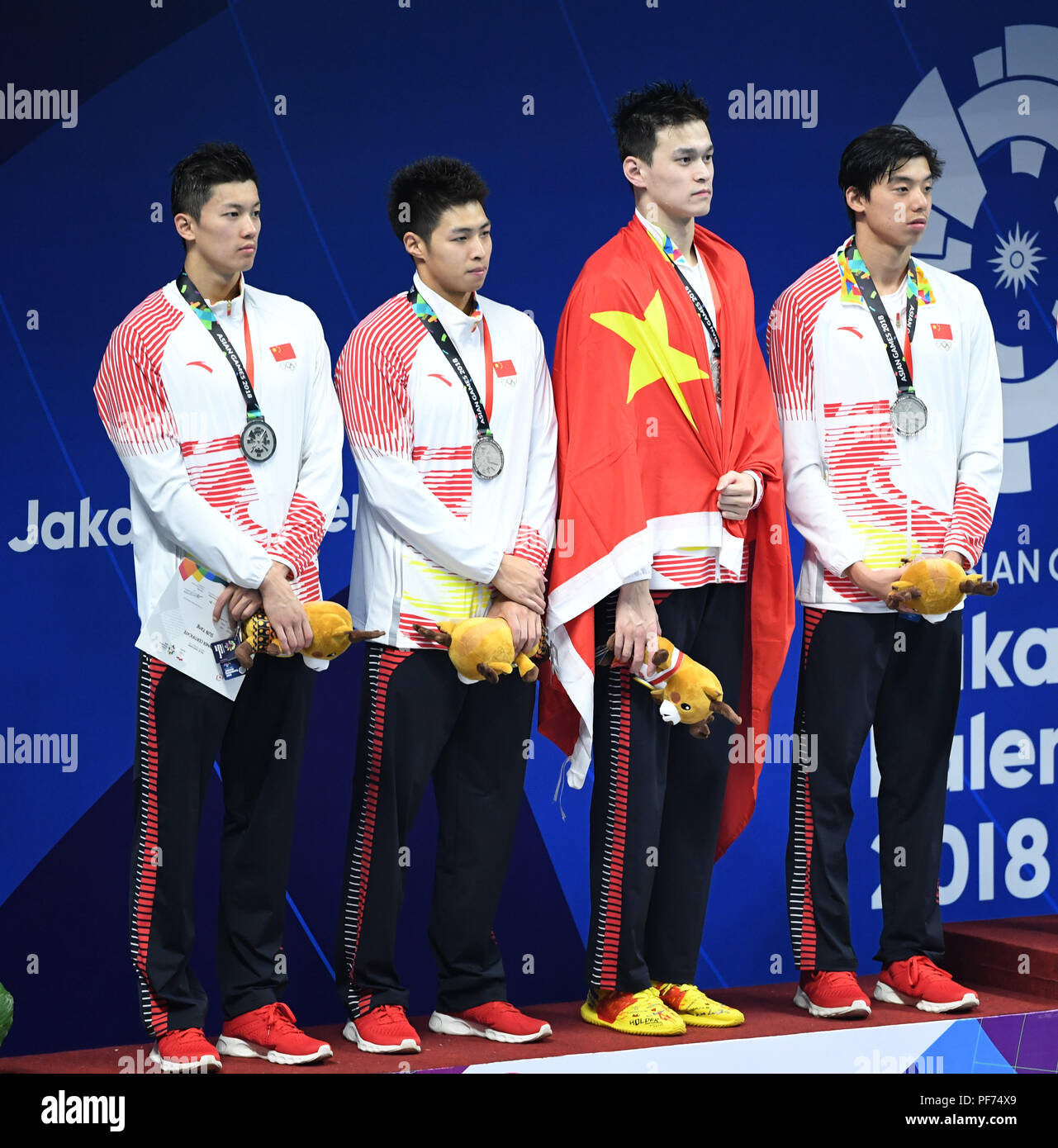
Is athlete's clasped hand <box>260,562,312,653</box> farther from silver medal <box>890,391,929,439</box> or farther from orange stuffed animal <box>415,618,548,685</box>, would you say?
silver medal <box>890,391,929,439</box>

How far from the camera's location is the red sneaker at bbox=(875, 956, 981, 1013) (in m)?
3.87

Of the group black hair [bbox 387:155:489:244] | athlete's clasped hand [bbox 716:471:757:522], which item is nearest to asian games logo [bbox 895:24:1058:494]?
athlete's clasped hand [bbox 716:471:757:522]

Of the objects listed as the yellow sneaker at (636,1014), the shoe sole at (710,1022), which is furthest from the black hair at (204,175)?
the shoe sole at (710,1022)

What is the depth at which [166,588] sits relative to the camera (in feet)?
11.2

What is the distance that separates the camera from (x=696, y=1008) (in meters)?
3.78

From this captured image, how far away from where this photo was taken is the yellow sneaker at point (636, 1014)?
364 cm

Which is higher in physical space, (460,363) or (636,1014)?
(460,363)

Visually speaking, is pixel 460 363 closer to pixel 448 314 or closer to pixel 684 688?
pixel 448 314

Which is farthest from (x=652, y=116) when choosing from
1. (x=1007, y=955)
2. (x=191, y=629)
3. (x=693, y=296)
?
(x=1007, y=955)

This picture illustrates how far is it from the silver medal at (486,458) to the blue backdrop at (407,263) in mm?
913

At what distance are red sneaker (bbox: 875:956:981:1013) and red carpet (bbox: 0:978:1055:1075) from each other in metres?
0.02

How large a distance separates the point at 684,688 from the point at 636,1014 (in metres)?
0.73

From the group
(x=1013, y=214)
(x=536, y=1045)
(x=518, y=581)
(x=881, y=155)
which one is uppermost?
(x=1013, y=214)

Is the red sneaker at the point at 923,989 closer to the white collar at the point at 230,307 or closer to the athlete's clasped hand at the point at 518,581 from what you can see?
the athlete's clasped hand at the point at 518,581
